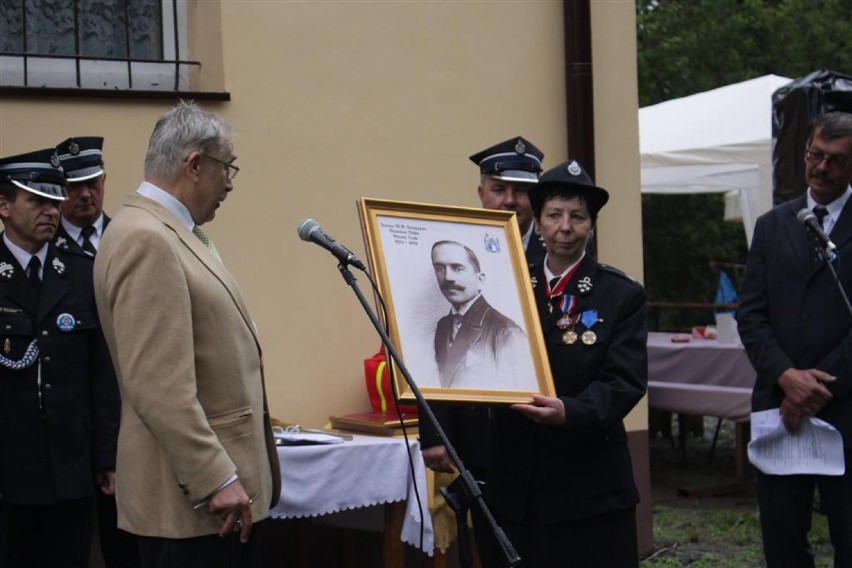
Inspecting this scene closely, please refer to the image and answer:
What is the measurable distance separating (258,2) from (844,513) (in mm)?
3630

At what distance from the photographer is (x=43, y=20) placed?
589 cm

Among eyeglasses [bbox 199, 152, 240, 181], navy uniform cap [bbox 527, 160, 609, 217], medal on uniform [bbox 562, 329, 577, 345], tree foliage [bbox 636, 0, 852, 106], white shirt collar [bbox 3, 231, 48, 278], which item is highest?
tree foliage [bbox 636, 0, 852, 106]

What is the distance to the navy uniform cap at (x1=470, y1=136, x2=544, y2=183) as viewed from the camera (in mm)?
5203

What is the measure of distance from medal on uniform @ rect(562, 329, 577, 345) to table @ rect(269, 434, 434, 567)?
1.55 meters

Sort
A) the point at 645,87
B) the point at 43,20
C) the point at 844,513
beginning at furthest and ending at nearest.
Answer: the point at 645,87, the point at 43,20, the point at 844,513

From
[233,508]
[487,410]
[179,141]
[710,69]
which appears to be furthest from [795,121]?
[710,69]

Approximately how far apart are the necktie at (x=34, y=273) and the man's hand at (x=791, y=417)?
290 centimetres

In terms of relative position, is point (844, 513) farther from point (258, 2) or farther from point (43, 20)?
point (43, 20)

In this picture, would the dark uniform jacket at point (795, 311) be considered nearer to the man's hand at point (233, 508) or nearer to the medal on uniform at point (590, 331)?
the medal on uniform at point (590, 331)

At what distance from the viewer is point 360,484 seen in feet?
18.3

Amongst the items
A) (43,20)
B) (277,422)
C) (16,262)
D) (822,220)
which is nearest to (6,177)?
(16,262)

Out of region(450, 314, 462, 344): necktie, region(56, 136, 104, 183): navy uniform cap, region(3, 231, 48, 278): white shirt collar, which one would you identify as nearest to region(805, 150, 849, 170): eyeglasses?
region(450, 314, 462, 344): necktie

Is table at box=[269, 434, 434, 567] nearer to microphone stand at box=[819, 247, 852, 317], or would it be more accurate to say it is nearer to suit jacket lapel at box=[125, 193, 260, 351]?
suit jacket lapel at box=[125, 193, 260, 351]

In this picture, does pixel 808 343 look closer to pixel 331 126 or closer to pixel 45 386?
pixel 331 126
